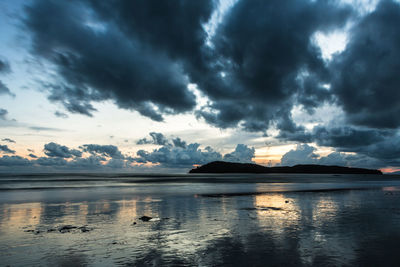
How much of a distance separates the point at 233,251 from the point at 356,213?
15.7 m

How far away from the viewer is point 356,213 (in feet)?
74.0

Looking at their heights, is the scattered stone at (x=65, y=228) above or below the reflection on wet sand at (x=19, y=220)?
above

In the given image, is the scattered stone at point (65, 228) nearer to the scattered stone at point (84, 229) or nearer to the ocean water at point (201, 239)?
the ocean water at point (201, 239)

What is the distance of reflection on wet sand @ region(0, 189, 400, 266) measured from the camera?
10992 millimetres

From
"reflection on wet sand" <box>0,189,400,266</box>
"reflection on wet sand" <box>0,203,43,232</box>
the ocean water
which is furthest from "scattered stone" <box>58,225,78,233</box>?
"reflection on wet sand" <box>0,203,43,232</box>

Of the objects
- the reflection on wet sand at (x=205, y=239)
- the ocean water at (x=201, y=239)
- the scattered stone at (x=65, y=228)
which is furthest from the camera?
the scattered stone at (x=65, y=228)

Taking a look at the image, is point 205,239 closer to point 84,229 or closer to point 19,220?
point 84,229

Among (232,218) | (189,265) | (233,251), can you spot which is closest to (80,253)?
(189,265)

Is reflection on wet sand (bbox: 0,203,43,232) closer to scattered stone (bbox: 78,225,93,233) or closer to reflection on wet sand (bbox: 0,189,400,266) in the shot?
reflection on wet sand (bbox: 0,189,400,266)

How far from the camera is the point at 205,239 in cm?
1402

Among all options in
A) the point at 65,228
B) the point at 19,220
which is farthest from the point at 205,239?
the point at 19,220

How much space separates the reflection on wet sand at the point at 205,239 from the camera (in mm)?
10992

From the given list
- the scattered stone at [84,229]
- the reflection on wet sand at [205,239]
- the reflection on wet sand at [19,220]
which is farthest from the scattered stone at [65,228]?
the reflection on wet sand at [19,220]

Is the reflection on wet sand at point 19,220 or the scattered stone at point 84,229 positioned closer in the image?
the scattered stone at point 84,229
